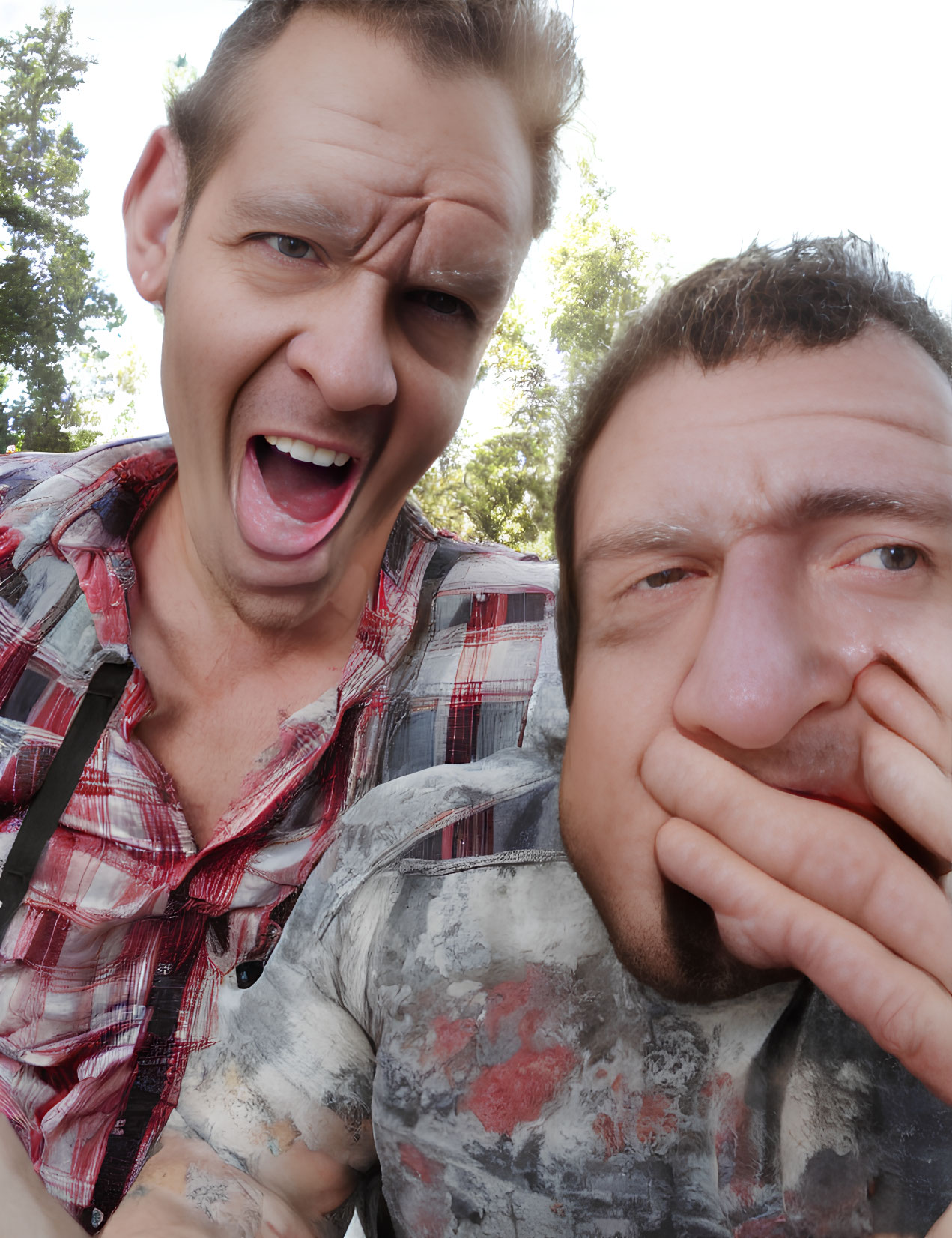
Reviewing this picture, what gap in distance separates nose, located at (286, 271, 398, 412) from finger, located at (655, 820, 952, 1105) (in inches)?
16.3

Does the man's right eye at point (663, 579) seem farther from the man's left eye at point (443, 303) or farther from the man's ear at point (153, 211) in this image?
the man's ear at point (153, 211)

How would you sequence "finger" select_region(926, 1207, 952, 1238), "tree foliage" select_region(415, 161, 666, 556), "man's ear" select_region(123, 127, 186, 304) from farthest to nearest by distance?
1. "man's ear" select_region(123, 127, 186, 304)
2. "tree foliage" select_region(415, 161, 666, 556)
3. "finger" select_region(926, 1207, 952, 1238)

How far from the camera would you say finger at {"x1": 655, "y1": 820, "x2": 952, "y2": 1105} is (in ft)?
1.02

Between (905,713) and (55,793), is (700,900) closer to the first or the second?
(905,713)

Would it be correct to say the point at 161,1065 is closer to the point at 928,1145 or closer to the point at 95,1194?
the point at 95,1194

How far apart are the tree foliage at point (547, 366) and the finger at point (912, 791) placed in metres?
0.27

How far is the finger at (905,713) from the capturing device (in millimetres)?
362

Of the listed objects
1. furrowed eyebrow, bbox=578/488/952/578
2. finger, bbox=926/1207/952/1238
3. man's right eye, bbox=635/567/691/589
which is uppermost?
furrowed eyebrow, bbox=578/488/952/578

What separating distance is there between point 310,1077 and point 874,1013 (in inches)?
12.8

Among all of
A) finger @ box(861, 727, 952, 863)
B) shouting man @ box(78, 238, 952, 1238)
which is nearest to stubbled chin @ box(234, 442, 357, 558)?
shouting man @ box(78, 238, 952, 1238)

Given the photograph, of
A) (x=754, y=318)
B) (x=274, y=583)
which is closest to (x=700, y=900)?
(x=754, y=318)

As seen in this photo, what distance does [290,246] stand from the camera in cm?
69

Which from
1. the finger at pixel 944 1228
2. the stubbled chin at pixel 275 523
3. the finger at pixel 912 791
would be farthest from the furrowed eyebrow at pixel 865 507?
the stubbled chin at pixel 275 523

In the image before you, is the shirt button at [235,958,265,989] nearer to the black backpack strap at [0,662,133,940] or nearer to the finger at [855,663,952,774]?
the black backpack strap at [0,662,133,940]
